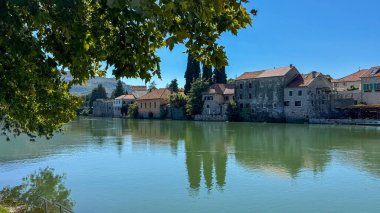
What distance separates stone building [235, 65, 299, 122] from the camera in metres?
69.1

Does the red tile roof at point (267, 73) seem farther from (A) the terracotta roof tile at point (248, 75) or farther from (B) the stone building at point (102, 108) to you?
(B) the stone building at point (102, 108)

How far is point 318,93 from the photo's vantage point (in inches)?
2584

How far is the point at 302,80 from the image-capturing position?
2655 inches

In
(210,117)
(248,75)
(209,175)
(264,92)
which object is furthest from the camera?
(210,117)

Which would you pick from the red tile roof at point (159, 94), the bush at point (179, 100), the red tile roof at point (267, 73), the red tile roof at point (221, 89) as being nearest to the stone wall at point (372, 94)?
the red tile roof at point (267, 73)

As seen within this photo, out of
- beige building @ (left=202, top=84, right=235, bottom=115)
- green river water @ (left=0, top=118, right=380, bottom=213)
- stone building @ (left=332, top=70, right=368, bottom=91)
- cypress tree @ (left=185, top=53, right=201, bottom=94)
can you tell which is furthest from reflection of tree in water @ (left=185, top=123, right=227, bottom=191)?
stone building @ (left=332, top=70, right=368, bottom=91)

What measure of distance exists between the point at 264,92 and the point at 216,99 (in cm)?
1044

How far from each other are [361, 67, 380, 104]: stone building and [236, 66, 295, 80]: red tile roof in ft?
42.0

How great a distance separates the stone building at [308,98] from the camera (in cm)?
6494

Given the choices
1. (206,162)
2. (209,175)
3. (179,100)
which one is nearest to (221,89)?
(179,100)

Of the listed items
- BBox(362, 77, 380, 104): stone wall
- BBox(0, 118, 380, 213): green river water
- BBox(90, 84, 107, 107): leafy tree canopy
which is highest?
BBox(90, 84, 107, 107): leafy tree canopy

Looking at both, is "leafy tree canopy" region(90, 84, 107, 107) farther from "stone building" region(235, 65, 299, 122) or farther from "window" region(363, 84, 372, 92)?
"window" region(363, 84, 372, 92)

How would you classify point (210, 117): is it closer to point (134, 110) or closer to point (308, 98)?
point (308, 98)

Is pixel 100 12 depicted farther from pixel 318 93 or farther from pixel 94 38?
pixel 318 93
